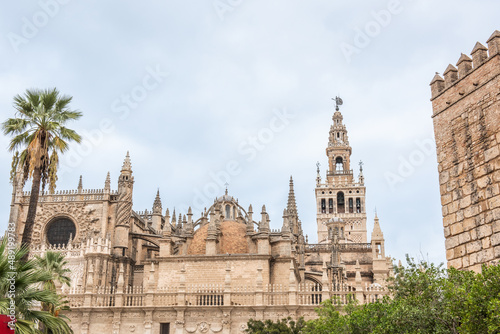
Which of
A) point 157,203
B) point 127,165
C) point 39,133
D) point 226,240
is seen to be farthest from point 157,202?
point 39,133

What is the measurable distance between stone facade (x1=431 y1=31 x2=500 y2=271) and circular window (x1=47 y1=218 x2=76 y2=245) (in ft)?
98.7

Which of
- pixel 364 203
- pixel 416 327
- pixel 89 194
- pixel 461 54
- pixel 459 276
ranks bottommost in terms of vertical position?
pixel 416 327

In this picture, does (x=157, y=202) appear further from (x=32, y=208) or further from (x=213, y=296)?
(x=32, y=208)

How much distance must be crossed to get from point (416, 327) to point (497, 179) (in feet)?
11.4

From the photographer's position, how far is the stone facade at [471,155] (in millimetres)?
10673

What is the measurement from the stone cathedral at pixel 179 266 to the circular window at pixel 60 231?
2.7 inches

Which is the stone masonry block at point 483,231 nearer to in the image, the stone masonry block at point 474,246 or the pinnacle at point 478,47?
the stone masonry block at point 474,246

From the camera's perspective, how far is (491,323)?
8.95 m

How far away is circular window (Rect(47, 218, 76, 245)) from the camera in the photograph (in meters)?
36.9

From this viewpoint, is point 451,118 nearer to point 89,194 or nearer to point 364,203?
point 89,194

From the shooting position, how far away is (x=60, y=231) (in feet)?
122

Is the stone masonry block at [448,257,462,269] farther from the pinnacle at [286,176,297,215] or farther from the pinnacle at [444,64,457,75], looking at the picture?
the pinnacle at [286,176,297,215]

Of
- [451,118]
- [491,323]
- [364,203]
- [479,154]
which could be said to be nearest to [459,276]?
[491,323]

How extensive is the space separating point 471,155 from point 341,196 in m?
64.3
